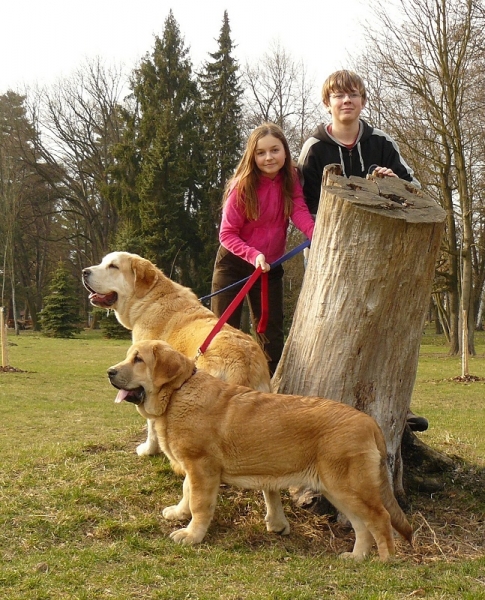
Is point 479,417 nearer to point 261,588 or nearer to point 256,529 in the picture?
point 256,529

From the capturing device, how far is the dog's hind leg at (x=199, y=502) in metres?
4.43

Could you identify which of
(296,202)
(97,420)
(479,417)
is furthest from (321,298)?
(479,417)

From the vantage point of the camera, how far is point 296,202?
6.00 meters

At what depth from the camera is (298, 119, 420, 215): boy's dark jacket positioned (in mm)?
5953

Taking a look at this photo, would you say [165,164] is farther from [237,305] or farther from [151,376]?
[151,376]

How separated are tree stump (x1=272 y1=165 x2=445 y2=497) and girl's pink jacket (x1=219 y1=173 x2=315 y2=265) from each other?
0.68m

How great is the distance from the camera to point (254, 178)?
592 centimetres

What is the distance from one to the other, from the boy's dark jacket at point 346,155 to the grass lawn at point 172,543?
121 inches

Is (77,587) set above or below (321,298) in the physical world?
below

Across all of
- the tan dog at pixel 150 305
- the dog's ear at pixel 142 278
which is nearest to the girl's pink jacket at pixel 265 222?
the tan dog at pixel 150 305

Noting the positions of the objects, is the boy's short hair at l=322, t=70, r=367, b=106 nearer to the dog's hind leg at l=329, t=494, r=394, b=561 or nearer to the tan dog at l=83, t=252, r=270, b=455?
the tan dog at l=83, t=252, r=270, b=455

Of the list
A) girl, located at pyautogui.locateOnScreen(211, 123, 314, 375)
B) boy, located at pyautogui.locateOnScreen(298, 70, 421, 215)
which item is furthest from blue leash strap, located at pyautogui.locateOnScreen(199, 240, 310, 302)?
boy, located at pyautogui.locateOnScreen(298, 70, 421, 215)

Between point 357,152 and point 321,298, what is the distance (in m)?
1.70

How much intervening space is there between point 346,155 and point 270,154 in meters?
0.78
